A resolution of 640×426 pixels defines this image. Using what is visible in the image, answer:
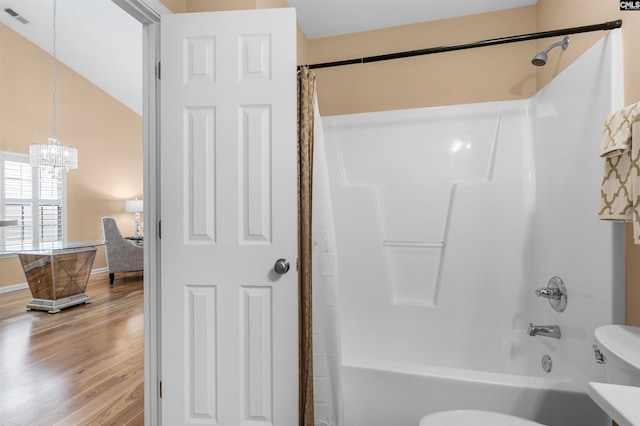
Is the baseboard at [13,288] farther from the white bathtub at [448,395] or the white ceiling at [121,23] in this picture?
the white bathtub at [448,395]

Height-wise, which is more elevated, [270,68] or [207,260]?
[270,68]

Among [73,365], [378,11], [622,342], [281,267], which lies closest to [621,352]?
[622,342]

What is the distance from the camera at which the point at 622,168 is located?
115 cm

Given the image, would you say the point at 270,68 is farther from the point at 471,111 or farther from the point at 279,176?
the point at 471,111

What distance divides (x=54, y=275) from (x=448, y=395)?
424cm

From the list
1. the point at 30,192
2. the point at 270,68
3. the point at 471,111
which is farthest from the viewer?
the point at 30,192

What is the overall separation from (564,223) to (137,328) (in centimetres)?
352

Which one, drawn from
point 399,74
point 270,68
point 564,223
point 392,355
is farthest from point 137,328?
point 564,223

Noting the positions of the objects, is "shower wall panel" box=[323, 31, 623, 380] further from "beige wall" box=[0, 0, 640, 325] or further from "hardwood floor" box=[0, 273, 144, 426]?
"hardwood floor" box=[0, 273, 144, 426]

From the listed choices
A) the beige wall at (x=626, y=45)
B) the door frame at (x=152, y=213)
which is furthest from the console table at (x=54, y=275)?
the beige wall at (x=626, y=45)

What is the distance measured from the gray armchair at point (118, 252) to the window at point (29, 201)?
1003 mm

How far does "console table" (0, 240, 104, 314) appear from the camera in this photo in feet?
12.5

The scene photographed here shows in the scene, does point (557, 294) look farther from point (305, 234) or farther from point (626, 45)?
point (305, 234)

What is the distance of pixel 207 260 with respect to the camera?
1.58 m
